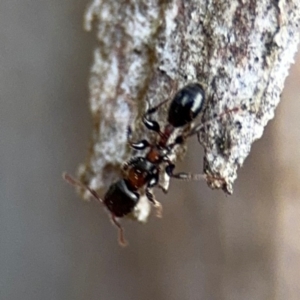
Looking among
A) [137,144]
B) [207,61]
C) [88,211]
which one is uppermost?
[207,61]

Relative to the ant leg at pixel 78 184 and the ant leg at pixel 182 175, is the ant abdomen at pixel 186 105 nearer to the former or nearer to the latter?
the ant leg at pixel 182 175

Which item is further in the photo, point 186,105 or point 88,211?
point 88,211

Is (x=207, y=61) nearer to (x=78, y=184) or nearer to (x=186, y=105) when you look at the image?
(x=186, y=105)

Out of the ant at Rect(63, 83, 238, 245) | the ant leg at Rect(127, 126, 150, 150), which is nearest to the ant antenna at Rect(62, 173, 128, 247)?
the ant at Rect(63, 83, 238, 245)

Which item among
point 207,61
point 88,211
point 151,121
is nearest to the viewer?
point 207,61

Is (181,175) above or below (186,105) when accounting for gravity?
below

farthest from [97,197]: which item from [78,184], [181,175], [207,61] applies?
[207,61]

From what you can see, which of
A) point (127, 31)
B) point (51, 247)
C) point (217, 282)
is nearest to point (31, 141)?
point (51, 247)
